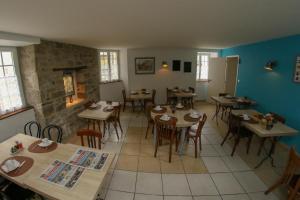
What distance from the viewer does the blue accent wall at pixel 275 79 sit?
11.3 ft

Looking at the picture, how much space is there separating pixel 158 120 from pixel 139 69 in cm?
404

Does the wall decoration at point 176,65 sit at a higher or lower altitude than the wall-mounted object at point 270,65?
higher

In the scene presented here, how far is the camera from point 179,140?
12.1ft

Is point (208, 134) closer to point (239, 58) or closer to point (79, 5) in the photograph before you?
point (239, 58)

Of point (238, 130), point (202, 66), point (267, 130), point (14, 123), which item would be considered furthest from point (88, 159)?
point (202, 66)

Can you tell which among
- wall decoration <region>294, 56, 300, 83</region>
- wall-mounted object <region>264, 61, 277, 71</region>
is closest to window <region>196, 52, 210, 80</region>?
wall-mounted object <region>264, 61, 277, 71</region>

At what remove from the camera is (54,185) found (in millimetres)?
1644

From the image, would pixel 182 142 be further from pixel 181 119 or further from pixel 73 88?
pixel 73 88

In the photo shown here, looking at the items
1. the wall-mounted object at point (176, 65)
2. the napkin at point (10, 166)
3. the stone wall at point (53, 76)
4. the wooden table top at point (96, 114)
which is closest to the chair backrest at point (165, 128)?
the wooden table top at point (96, 114)

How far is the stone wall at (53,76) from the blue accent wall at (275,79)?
5319 millimetres

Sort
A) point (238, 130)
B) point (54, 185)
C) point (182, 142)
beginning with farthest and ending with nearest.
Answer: point (182, 142) < point (238, 130) < point (54, 185)

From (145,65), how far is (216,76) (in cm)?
321

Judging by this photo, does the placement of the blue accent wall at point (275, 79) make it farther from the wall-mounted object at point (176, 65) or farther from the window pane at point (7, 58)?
the window pane at point (7, 58)

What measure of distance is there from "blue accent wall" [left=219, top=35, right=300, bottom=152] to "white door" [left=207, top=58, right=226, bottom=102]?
4.58ft
